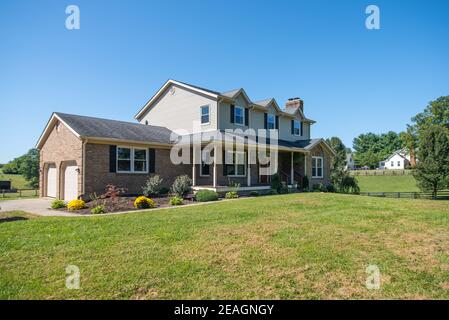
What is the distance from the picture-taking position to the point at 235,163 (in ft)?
60.8

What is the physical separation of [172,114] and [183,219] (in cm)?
1430

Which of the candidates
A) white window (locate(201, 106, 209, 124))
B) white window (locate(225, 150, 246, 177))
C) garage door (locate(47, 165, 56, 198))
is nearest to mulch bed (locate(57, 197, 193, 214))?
white window (locate(225, 150, 246, 177))

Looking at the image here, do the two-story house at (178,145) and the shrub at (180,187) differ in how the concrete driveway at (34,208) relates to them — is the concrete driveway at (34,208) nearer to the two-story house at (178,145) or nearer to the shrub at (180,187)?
the two-story house at (178,145)

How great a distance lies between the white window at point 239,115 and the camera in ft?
65.6

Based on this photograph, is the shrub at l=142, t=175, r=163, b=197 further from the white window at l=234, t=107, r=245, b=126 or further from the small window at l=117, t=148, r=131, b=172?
the white window at l=234, t=107, r=245, b=126

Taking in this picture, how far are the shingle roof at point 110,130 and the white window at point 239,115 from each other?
5.19 metres

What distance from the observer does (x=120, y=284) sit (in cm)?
421

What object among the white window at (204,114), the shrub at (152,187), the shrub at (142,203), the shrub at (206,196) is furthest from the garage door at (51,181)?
the white window at (204,114)

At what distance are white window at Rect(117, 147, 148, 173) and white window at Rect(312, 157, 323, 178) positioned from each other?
14999 millimetres

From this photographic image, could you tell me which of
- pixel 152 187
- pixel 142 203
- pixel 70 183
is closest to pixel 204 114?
pixel 152 187

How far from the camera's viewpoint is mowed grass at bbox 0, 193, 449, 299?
402 centimetres
